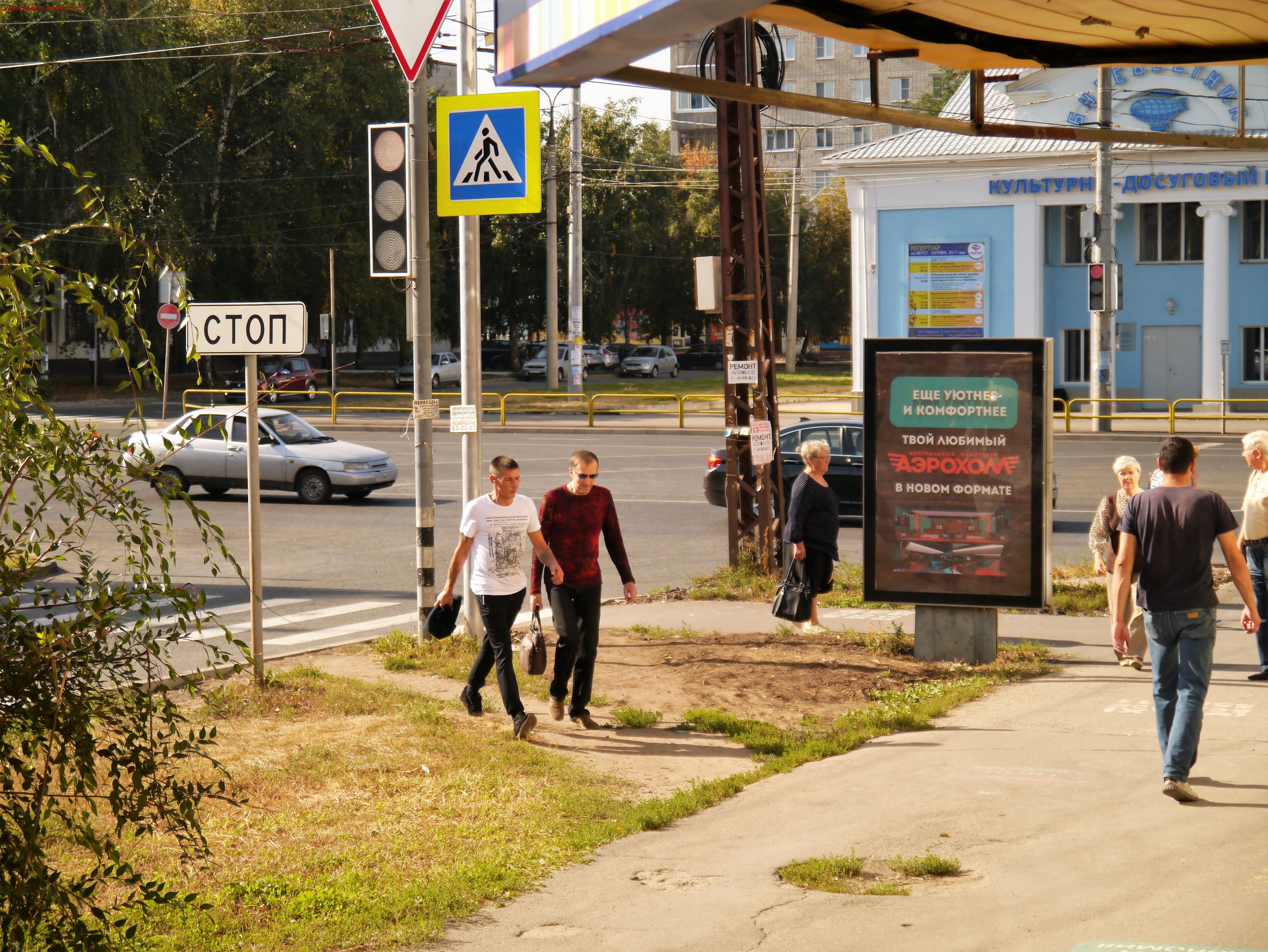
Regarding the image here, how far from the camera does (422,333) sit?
11000 millimetres

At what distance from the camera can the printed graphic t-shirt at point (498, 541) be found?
838 centimetres

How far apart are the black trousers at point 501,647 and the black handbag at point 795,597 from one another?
3.15 metres

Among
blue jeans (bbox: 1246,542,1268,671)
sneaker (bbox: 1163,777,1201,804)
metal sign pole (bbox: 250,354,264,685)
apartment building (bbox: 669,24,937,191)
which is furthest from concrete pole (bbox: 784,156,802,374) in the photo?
sneaker (bbox: 1163,777,1201,804)

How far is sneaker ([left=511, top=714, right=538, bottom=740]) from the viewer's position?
8.07 meters

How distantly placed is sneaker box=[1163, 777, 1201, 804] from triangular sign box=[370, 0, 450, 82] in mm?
6844

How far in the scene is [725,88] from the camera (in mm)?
4957

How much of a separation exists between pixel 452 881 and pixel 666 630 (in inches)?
245

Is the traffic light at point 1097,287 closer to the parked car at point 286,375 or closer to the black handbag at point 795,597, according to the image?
the black handbag at point 795,597

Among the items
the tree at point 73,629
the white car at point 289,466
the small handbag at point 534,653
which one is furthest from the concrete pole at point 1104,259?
the tree at point 73,629

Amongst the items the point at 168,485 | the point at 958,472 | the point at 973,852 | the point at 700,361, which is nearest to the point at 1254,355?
the point at 958,472

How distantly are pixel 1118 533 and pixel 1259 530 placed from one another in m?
0.94

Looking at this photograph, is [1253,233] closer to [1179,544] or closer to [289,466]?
[289,466]

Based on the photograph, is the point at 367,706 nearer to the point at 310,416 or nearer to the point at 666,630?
the point at 666,630

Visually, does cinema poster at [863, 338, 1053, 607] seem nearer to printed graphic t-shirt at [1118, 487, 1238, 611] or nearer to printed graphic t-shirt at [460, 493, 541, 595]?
printed graphic t-shirt at [460, 493, 541, 595]
